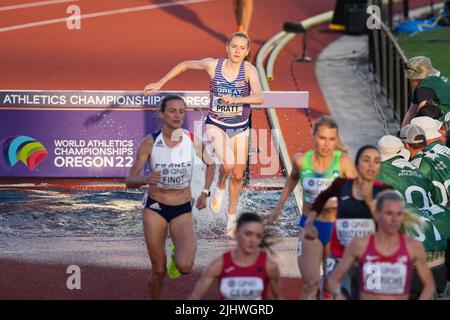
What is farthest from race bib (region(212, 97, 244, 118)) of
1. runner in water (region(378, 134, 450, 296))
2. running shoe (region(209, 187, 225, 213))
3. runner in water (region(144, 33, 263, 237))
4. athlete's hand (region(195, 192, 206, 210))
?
athlete's hand (region(195, 192, 206, 210))

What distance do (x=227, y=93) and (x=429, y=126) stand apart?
2397 mm

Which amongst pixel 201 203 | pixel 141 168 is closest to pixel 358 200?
pixel 201 203

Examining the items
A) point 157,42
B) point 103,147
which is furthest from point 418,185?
point 157,42

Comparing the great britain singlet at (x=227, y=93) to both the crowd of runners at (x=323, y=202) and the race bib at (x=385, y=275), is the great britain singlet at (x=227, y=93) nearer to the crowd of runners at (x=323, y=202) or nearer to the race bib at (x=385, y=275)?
the crowd of runners at (x=323, y=202)

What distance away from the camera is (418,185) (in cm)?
1316

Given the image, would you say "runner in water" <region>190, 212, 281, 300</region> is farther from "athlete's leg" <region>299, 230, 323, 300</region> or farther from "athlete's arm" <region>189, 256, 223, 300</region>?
"athlete's leg" <region>299, 230, 323, 300</region>

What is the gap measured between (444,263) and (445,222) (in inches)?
17.0

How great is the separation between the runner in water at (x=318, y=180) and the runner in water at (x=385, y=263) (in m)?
1.30

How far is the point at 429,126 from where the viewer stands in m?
14.8

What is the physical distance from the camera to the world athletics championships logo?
18.1 meters

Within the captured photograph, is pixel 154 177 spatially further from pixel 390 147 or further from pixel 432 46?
pixel 432 46
